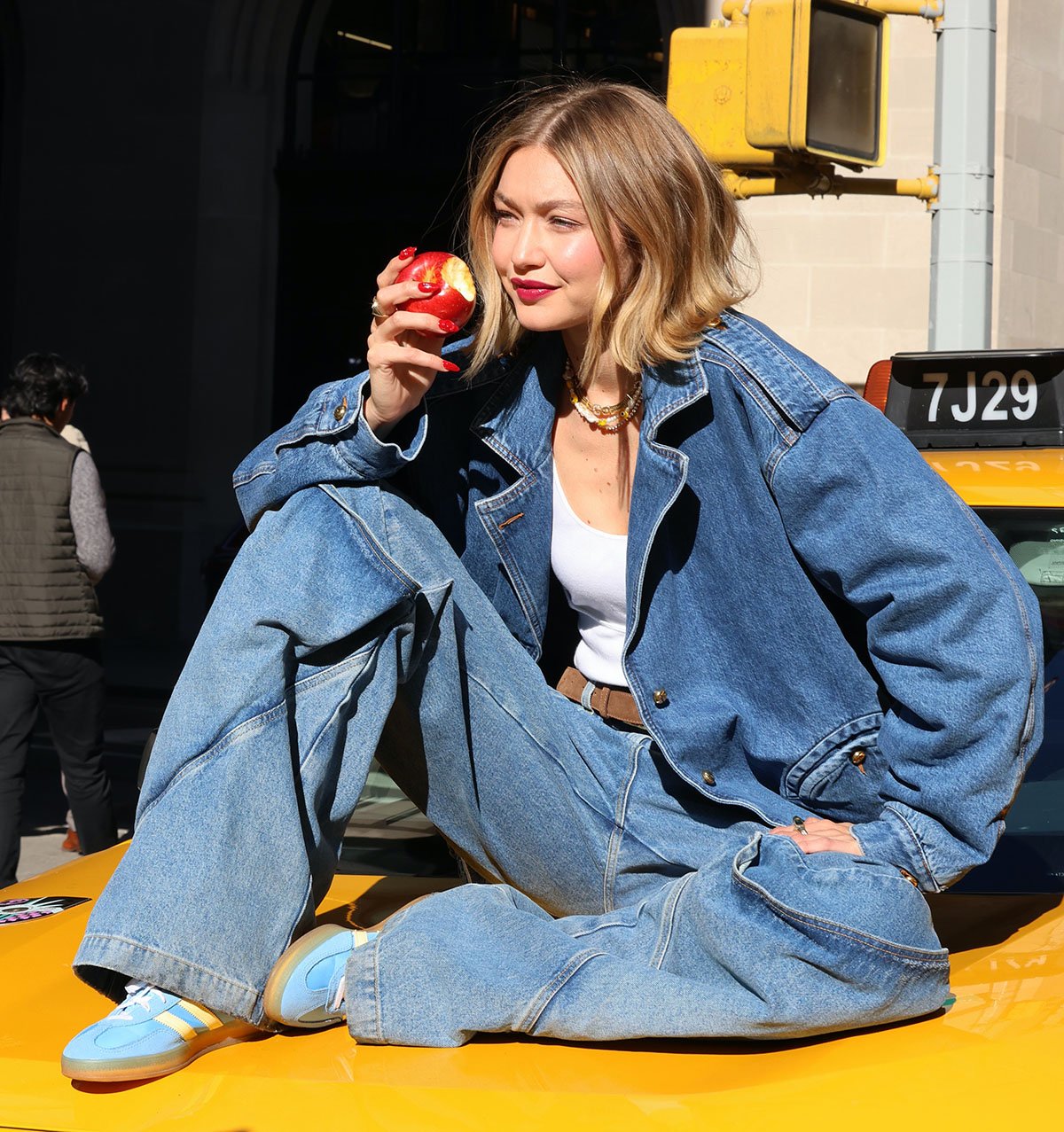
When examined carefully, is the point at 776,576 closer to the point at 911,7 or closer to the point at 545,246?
the point at 545,246

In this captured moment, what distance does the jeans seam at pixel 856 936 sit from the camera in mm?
1905

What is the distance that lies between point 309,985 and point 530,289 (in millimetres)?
1137

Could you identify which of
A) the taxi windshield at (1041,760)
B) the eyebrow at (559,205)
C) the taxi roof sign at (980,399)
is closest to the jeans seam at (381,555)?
the eyebrow at (559,205)

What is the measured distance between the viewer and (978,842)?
2123mm

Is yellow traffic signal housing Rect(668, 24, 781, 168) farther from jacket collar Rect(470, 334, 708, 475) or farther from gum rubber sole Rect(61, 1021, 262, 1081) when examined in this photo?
gum rubber sole Rect(61, 1021, 262, 1081)

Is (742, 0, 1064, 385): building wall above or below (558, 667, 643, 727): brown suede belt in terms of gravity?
above

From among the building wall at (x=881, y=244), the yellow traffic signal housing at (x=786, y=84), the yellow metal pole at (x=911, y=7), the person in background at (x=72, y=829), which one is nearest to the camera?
the yellow traffic signal housing at (x=786, y=84)

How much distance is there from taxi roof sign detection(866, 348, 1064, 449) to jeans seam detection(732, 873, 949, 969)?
196cm

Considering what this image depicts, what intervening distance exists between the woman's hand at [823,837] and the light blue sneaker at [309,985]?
0.60 meters

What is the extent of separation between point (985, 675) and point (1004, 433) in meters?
1.74

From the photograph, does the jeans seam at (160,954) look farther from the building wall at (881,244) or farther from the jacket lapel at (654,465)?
the building wall at (881,244)

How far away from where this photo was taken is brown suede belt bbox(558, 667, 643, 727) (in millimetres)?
2555

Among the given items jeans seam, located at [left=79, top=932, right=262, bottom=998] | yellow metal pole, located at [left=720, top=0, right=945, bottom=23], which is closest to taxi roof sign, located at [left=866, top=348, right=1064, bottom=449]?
yellow metal pole, located at [left=720, top=0, right=945, bottom=23]

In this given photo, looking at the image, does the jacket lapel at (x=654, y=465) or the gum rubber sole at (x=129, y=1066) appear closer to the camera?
the gum rubber sole at (x=129, y=1066)
